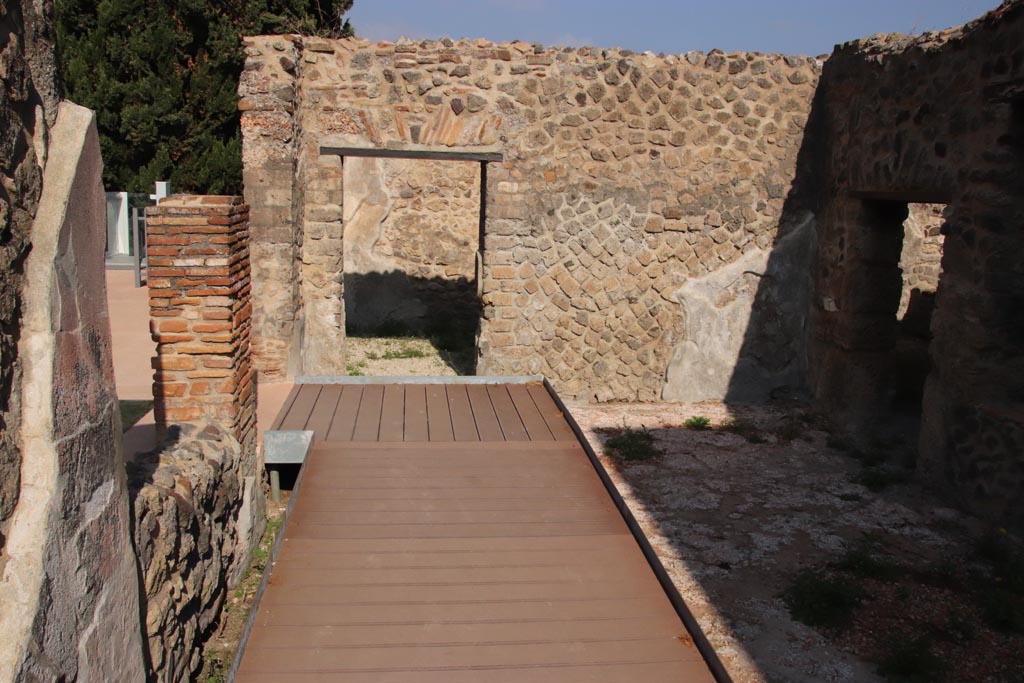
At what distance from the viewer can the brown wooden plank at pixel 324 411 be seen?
5.29m

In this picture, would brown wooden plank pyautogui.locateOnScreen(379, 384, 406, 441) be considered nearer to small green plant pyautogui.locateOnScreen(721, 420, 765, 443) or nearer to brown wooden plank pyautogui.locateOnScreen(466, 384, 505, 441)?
brown wooden plank pyautogui.locateOnScreen(466, 384, 505, 441)

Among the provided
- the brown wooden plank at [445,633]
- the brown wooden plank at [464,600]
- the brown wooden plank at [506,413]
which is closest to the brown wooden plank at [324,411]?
the brown wooden plank at [506,413]

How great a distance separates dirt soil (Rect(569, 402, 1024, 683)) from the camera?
13.9 ft

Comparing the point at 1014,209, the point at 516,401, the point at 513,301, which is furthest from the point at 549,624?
the point at 513,301

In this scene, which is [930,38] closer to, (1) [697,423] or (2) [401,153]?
(1) [697,423]

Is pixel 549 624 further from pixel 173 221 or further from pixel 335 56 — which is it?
pixel 335 56

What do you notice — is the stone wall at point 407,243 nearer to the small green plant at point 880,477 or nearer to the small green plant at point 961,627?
the small green plant at point 880,477

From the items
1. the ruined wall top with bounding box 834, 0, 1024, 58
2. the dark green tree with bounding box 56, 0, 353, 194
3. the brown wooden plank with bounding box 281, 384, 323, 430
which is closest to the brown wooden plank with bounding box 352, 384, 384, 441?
the brown wooden plank with bounding box 281, 384, 323, 430

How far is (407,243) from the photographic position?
37.4 feet

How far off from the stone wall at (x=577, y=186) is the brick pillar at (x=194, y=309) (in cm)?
249

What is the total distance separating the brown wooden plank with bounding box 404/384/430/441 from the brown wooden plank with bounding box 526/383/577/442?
2.52 ft

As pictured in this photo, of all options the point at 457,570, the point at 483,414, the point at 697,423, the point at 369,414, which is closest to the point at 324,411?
the point at 369,414

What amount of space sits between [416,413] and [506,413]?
23.3 inches

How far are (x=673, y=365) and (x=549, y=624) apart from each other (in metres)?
5.28
